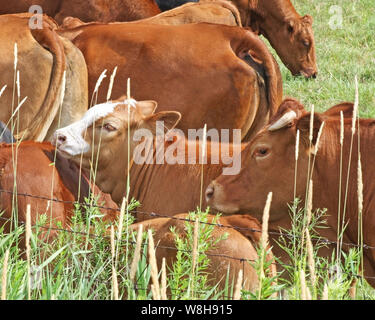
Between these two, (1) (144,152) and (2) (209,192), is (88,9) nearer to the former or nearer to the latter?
(1) (144,152)

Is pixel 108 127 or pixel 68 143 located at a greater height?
pixel 108 127

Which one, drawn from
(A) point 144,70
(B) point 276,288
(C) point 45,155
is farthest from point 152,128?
(B) point 276,288

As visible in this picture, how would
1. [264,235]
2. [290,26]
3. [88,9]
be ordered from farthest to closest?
[290,26] → [88,9] → [264,235]

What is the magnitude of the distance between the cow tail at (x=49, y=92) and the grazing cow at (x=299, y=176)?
2137 mm

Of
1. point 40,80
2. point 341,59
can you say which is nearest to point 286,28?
point 341,59

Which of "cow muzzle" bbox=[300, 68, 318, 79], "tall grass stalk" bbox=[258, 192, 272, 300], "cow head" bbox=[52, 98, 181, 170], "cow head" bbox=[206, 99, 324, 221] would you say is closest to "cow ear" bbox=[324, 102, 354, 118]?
"cow head" bbox=[206, 99, 324, 221]

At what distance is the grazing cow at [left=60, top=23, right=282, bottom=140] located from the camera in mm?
7852

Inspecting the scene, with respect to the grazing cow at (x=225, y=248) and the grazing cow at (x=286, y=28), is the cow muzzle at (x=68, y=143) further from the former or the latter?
the grazing cow at (x=286, y=28)

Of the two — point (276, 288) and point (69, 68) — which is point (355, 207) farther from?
point (69, 68)

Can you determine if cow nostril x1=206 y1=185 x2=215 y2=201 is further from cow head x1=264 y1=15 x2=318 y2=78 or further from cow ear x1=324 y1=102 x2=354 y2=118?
cow head x1=264 y1=15 x2=318 y2=78

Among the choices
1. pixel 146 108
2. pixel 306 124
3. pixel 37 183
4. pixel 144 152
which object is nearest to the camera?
pixel 306 124

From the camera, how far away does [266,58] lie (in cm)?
780

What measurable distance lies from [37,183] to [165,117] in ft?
3.55
